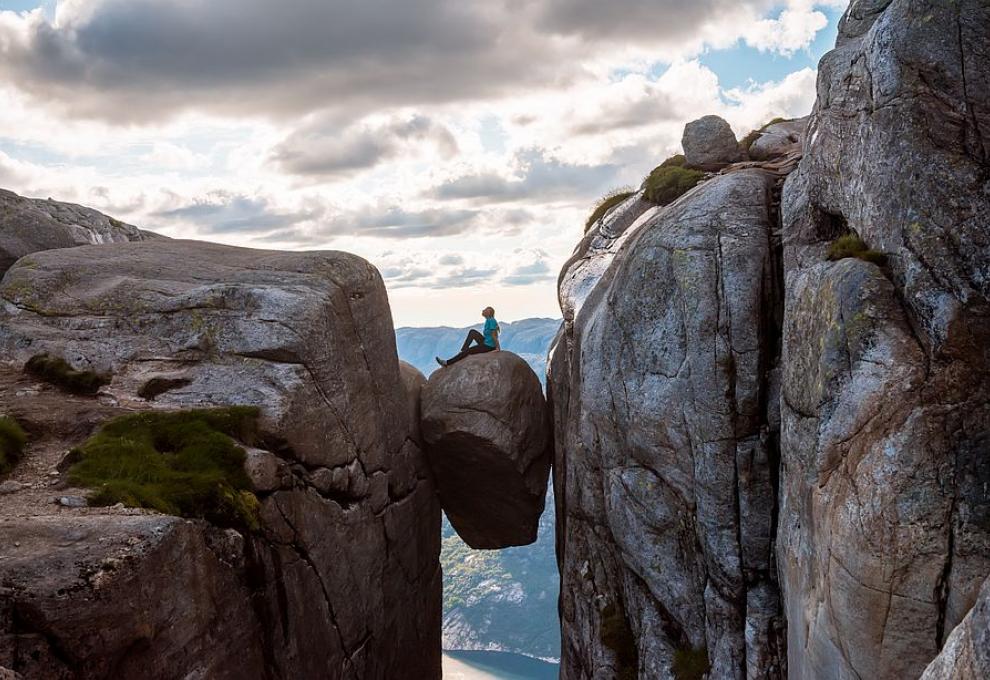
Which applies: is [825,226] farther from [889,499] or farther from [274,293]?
[274,293]

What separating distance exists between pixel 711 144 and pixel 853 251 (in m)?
14.8

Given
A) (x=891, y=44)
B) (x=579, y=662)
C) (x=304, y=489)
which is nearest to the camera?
(x=891, y=44)

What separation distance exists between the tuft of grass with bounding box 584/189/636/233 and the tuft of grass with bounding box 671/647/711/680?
20.0 meters

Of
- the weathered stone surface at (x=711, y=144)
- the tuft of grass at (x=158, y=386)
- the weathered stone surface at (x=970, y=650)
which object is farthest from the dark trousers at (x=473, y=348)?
the weathered stone surface at (x=970, y=650)

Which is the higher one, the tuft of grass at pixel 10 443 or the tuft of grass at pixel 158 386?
the tuft of grass at pixel 158 386

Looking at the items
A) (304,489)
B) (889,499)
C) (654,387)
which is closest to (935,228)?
(889,499)

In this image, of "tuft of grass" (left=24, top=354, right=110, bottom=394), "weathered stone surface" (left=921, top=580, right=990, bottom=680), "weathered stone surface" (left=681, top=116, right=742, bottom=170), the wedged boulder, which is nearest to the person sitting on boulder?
the wedged boulder

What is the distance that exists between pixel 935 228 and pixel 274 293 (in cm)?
1846

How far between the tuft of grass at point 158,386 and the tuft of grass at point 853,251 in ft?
58.4

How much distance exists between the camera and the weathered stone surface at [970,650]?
8820 millimetres

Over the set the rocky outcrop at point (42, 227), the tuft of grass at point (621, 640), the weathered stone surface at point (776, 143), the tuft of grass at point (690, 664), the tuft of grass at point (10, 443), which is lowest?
the tuft of grass at point (621, 640)

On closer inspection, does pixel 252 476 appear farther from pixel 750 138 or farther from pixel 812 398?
pixel 750 138

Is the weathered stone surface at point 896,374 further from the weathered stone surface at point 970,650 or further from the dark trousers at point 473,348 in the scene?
the dark trousers at point 473,348

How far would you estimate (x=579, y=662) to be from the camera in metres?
28.0
